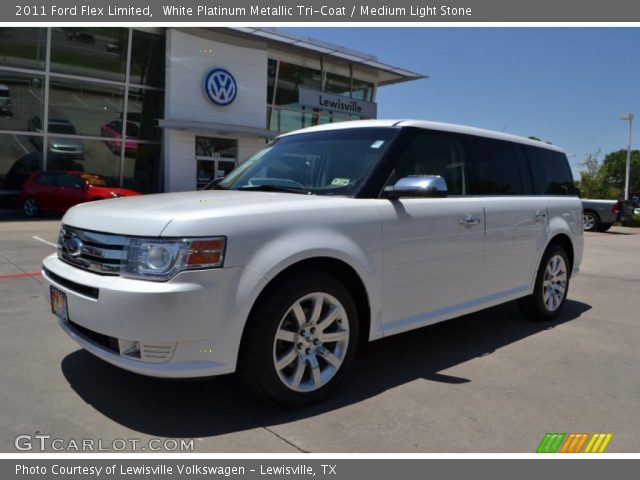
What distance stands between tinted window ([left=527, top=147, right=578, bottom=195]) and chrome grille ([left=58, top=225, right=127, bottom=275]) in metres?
4.03

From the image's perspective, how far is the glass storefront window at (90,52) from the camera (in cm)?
1817

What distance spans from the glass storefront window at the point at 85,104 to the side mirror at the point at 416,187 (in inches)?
713

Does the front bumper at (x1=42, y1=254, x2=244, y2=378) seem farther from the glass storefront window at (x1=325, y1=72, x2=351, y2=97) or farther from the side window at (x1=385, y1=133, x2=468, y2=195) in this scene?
the glass storefront window at (x1=325, y1=72, x2=351, y2=97)

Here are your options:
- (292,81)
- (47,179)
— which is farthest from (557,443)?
(292,81)

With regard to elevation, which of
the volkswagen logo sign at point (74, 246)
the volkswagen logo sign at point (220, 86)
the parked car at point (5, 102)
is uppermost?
the volkswagen logo sign at point (220, 86)

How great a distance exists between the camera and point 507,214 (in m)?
4.54

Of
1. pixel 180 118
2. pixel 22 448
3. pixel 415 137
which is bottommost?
pixel 22 448

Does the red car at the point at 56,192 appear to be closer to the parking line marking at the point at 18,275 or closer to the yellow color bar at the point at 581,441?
the parking line marking at the point at 18,275

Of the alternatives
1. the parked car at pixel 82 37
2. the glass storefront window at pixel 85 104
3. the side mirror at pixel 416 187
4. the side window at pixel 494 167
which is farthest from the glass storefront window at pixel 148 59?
the side mirror at pixel 416 187

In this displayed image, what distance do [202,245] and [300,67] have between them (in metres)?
22.5

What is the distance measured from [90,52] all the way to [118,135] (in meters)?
3.00

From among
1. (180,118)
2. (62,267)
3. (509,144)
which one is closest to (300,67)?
(180,118)

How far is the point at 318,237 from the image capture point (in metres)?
3.09
